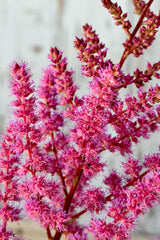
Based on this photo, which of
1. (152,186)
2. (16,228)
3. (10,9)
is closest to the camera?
(152,186)

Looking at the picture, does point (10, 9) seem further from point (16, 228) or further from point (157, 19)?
point (157, 19)

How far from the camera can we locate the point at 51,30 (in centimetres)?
133

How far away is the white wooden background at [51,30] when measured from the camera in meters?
1.29

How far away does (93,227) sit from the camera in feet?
1.56

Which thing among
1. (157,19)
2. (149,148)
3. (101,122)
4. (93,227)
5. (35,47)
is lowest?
(93,227)

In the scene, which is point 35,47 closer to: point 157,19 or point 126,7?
point 126,7

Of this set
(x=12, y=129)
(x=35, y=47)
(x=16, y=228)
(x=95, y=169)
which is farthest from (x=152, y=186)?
(x=35, y=47)

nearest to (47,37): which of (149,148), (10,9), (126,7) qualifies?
(10,9)

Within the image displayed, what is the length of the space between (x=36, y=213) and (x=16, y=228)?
2.54 ft

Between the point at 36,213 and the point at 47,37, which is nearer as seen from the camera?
the point at 36,213

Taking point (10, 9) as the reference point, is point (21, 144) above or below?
below

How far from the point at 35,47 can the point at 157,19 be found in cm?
90

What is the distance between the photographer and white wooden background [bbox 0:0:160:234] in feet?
4.24

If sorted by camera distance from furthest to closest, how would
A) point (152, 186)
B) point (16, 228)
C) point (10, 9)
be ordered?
point (10, 9), point (16, 228), point (152, 186)
